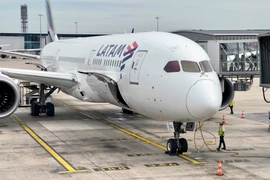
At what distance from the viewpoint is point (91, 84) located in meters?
22.7

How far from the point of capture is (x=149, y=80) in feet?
53.1

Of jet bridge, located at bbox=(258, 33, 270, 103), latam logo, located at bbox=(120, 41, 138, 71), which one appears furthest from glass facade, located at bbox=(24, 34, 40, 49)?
latam logo, located at bbox=(120, 41, 138, 71)

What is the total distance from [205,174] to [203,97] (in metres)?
2.27

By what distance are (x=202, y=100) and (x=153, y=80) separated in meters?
2.12

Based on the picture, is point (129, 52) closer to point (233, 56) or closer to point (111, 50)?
point (111, 50)

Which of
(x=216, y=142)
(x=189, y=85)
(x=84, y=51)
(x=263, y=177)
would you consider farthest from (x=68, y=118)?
(x=263, y=177)

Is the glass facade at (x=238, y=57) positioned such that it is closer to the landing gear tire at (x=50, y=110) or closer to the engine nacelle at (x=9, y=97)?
the landing gear tire at (x=50, y=110)

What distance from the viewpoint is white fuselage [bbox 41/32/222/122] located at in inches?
584

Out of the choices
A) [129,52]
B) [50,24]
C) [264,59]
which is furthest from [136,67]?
[50,24]

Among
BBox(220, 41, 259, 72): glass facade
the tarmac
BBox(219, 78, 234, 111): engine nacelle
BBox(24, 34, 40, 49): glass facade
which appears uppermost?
BBox(24, 34, 40, 49): glass facade

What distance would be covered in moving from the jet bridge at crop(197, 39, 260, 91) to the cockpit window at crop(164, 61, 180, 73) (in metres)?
12.3

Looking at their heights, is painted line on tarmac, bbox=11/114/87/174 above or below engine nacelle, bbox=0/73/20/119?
below

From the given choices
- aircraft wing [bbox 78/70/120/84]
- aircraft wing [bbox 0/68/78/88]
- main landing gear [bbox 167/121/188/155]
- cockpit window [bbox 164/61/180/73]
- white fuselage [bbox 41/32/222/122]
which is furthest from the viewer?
aircraft wing [bbox 0/68/78/88]

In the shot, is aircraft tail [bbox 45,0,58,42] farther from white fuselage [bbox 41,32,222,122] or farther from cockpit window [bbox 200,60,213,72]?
cockpit window [bbox 200,60,213,72]
